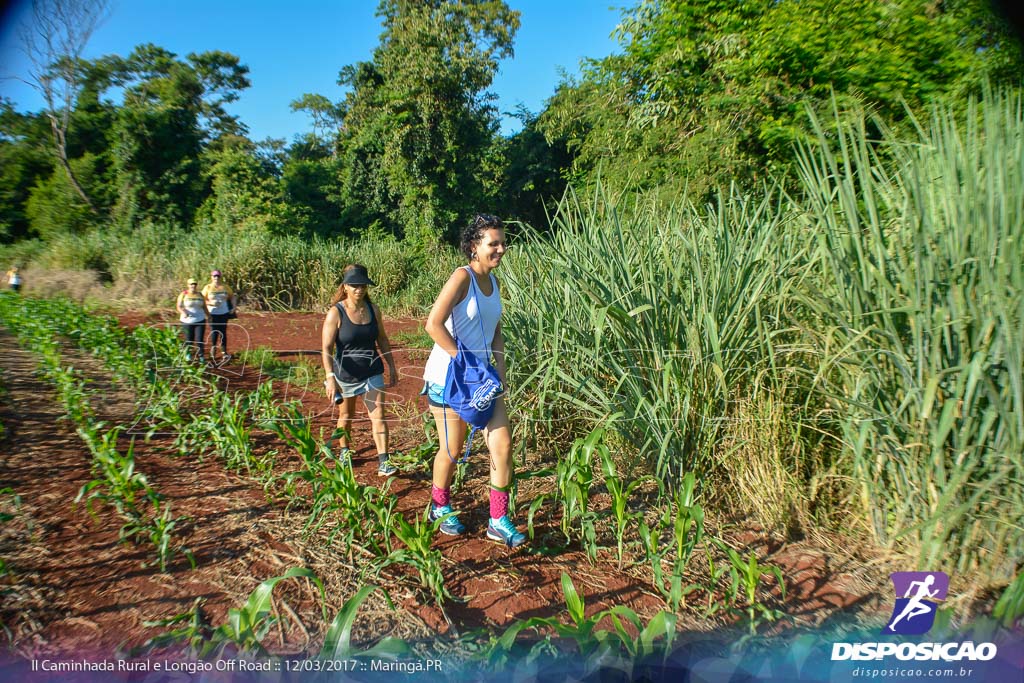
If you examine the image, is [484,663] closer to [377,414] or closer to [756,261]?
[377,414]

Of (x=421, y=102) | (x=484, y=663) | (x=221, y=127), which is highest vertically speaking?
(x=221, y=127)

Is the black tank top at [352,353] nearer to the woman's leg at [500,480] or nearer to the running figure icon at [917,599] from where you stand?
the woman's leg at [500,480]

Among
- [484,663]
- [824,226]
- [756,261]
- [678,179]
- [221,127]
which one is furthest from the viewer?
[221,127]

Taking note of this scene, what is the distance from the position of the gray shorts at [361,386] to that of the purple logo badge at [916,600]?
2634 mm

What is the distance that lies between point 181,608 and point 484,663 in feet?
3.66

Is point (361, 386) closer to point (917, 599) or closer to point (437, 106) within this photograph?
point (917, 599)

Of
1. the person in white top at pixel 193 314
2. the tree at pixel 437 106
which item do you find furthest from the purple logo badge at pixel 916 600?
the tree at pixel 437 106

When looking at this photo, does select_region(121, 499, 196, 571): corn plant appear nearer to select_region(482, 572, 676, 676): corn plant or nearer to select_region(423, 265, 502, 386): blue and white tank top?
select_region(423, 265, 502, 386): blue and white tank top

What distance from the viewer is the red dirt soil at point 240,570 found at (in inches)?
79.1

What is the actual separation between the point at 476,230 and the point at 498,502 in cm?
124

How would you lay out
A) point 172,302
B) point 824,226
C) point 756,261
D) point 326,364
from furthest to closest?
point 172,302
point 326,364
point 756,261
point 824,226

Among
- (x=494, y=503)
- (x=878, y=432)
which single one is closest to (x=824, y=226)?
(x=878, y=432)

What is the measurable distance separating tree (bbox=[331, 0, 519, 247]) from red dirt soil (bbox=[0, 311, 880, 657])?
12.4 metres

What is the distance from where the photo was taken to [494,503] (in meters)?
2.62
